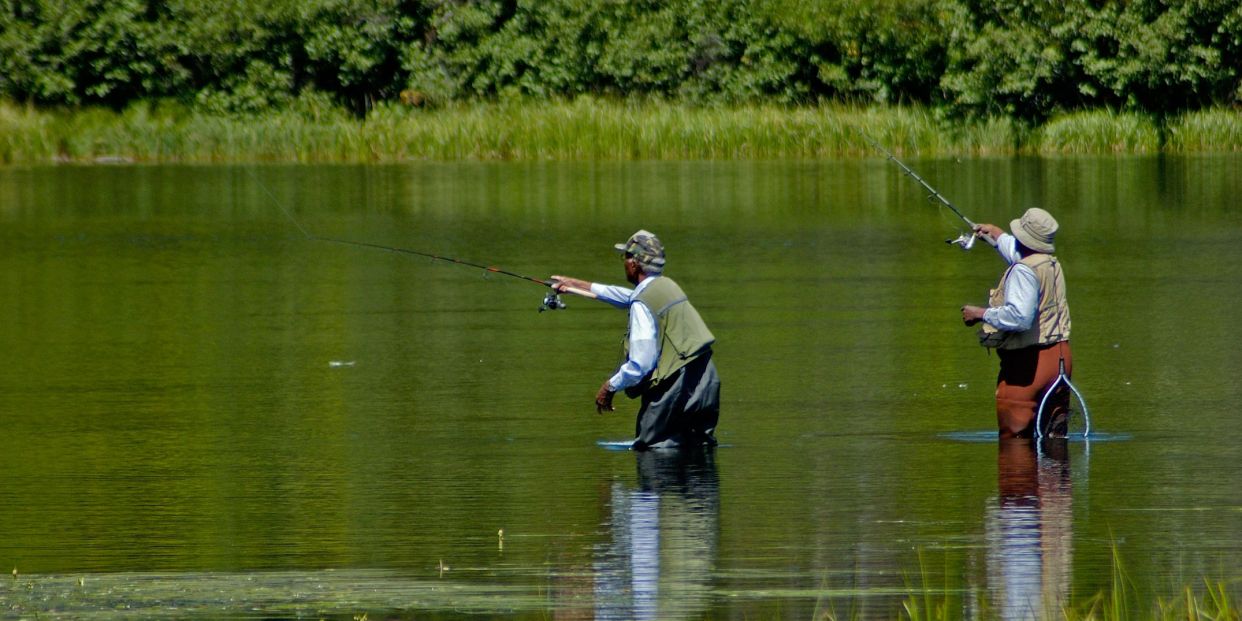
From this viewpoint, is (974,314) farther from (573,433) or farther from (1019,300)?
(573,433)

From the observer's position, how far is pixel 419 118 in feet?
134

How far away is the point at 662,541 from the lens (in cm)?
913

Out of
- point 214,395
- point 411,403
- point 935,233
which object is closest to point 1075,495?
point 411,403

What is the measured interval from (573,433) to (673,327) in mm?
1767

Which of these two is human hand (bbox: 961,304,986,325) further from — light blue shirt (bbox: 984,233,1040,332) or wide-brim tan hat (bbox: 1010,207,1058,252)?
wide-brim tan hat (bbox: 1010,207,1058,252)

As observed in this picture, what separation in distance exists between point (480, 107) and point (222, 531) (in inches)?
1271

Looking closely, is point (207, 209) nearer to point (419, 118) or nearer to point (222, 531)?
point (419, 118)

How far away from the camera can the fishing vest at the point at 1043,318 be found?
34.6ft

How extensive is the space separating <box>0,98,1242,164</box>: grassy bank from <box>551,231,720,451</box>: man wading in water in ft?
81.3

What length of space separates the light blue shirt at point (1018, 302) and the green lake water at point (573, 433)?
71 cm

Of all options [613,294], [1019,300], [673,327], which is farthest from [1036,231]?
[613,294]

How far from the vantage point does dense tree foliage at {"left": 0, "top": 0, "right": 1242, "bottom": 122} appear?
128 feet

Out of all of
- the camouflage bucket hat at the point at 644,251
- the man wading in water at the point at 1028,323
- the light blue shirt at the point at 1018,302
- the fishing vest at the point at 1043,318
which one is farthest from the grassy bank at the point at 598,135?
the camouflage bucket hat at the point at 644,251

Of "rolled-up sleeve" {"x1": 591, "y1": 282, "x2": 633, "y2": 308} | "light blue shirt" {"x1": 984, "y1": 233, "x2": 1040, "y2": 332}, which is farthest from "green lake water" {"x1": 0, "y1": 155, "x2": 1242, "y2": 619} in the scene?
"rolled-up sleeve" {"x1": 591, "y1": 282, "x2": 633, "y2": 308}
